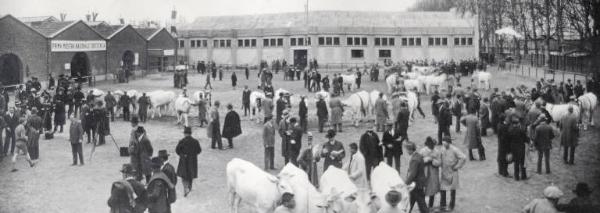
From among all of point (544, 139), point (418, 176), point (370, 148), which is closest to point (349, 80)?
point (544, 139)

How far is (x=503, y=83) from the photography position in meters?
39.6

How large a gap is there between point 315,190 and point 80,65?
3895 centimetres

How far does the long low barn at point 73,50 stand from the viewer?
36.0 m

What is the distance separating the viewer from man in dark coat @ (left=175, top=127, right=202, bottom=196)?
13070 mm

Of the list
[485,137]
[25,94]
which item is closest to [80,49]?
[25,94]

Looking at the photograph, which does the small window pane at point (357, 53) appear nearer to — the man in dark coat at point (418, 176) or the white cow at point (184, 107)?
the white cow at point (184, 107)

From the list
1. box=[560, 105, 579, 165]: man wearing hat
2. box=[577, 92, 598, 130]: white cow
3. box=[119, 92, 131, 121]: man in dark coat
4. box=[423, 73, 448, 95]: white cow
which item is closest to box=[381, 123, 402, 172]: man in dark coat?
box=[560, 105, 579, 165]: man wearing hat

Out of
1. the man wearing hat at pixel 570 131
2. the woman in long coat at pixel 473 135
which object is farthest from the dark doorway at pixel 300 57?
the man wearing hat at pixel 570 131

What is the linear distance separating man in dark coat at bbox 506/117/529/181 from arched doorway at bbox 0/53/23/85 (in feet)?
106

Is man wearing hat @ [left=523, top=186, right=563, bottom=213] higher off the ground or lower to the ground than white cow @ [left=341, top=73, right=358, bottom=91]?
lower

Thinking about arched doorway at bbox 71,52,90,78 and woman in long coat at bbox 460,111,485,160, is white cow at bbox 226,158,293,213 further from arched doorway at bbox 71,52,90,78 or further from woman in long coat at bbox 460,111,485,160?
arched doorway at bbox 71,52,90,78

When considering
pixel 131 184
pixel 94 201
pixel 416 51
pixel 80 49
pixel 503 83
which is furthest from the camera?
pixel 416 51

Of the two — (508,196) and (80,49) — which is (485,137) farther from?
(80,49)

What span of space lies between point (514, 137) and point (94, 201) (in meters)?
9.98
